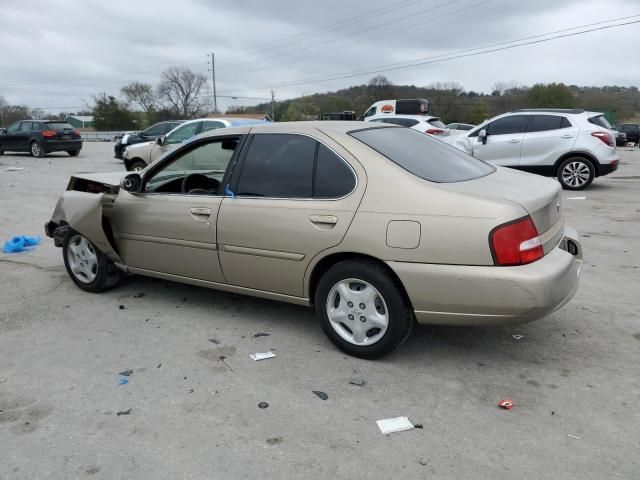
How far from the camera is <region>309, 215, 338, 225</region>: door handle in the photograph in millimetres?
3477

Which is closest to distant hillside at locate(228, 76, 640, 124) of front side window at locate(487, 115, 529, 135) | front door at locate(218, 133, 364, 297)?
front side window at locate(487, 115, 529, 135)

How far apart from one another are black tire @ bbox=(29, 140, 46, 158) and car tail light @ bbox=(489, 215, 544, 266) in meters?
22.5

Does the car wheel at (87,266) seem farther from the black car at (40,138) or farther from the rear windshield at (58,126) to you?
the rear windshield at (58,126)

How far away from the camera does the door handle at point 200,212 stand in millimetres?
4086

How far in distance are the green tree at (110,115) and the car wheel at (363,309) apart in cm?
6920

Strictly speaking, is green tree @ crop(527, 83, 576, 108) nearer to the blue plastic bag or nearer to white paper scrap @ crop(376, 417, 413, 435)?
the blue plastic bag

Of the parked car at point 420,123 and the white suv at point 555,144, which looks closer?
the white suv at point 555,144

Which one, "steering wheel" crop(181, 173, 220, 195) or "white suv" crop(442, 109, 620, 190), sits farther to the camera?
"white suv" crop(442, 109, 620, 190)

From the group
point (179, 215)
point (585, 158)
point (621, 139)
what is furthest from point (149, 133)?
point (621, 139)

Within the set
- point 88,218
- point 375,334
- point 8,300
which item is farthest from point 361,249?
point 8,300

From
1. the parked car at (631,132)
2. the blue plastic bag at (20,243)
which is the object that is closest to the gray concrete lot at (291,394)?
the blue plastic bag at (20,243)

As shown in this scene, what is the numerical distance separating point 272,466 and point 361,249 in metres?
1.42

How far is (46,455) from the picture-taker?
8.63 feet

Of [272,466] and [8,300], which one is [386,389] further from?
[8,300]
